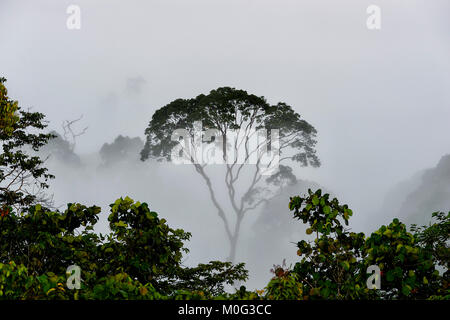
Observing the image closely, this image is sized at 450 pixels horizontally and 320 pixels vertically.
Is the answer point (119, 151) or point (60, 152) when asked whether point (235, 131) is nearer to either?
point (119, 151)

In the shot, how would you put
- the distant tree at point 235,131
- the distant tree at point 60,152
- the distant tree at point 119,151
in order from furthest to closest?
1. the distant tree at point 119,151
2. the distant tree at point 60,152
3. the distant tree at point 235,131

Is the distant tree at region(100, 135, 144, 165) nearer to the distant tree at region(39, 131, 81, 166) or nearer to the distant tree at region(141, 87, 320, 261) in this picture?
the distant tree at region(39, 131, 81, 166)

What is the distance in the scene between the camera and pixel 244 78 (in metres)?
38.7

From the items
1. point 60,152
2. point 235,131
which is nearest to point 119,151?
point 60,152

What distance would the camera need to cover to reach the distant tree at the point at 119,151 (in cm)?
5119

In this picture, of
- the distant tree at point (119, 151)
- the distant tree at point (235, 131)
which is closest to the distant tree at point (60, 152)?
the distant tree at point (119, 151)

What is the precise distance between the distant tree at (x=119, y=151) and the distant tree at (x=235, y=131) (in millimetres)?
21921

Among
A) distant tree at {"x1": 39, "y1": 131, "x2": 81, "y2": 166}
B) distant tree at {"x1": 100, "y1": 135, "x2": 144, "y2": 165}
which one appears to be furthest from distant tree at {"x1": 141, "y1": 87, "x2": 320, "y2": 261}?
distant tree at {"x1": 39, "y1": 131, "x2": 81, "y2": 166}

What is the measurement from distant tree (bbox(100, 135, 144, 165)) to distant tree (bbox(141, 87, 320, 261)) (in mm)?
21921

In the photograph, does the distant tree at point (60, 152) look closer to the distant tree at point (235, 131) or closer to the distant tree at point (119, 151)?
the distant tree at point (119, 151)

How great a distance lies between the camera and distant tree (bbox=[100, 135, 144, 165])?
51.2 meters

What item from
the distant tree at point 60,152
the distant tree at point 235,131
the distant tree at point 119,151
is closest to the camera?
the distant tree at point 235,131
